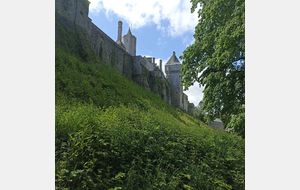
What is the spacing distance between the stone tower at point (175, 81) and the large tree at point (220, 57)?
23.6 meters

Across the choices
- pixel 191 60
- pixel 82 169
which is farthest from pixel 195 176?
pixel 191 60

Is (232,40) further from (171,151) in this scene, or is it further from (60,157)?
(60,157)

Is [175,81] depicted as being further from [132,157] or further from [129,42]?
[132,157]

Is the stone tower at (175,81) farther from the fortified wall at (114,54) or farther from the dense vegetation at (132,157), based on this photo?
the dense vegetation at (132,157)

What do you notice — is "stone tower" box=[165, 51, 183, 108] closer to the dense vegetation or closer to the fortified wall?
the fortified wall

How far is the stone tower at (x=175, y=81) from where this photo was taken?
107 ft

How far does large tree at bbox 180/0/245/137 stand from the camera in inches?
246

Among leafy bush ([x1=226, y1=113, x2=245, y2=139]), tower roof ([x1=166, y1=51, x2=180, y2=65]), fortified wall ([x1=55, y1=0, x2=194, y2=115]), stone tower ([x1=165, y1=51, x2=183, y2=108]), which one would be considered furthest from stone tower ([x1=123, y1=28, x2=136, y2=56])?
leafy bush ([x1=226, y1=113, x2=245, y2=139])

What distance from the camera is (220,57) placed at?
6551mm

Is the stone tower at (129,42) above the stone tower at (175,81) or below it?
above

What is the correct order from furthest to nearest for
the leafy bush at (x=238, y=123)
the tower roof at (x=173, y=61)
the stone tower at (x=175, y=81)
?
the tower roof at (x=173, y=61)
the stone tower at (x=175, y=81)
the leafy bush at (x=238, y=123)

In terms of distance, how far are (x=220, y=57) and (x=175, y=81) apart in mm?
27359

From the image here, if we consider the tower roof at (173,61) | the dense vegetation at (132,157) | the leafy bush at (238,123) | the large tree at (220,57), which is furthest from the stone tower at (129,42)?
the leafy bush at (238,123)

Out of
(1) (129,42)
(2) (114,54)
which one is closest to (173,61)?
(1) (129,42)
